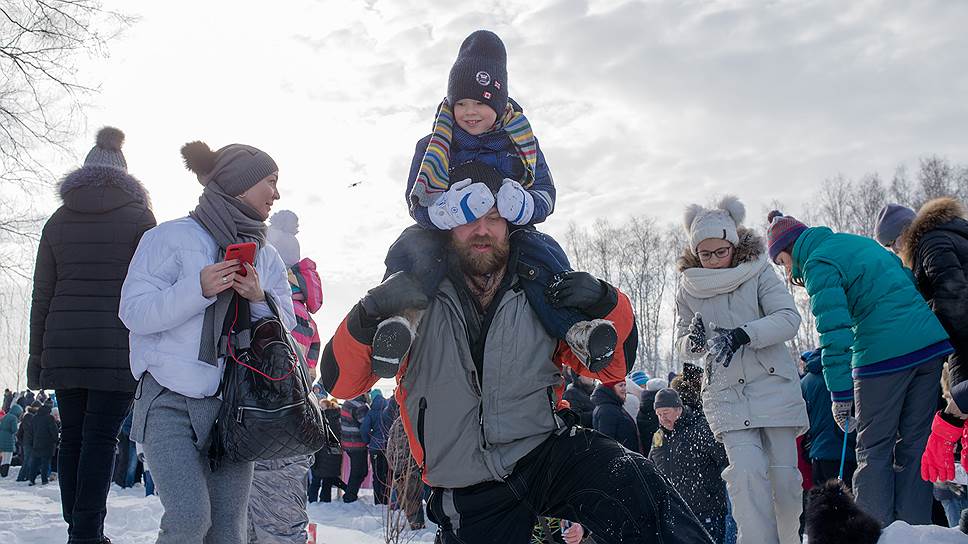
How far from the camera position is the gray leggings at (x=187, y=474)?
8.45 feet

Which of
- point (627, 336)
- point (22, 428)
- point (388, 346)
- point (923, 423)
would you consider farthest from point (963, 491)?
point (22, 428)

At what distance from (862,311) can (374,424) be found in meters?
9.46

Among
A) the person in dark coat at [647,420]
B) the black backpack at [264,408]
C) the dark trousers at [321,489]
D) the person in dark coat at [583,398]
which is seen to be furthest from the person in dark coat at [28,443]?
the black backpack at [264,408]

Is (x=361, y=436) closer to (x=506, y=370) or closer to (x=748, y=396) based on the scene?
(x=748, y=396)

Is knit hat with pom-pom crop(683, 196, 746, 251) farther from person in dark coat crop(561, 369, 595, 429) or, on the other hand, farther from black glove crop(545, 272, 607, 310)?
person in dark coat crop(561, 369, 595, 429)

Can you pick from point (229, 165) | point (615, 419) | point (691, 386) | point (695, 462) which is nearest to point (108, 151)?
point (229, 165)

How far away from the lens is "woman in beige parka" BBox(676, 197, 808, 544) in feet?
13.5

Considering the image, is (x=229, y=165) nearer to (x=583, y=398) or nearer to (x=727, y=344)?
(x=727, y=344)

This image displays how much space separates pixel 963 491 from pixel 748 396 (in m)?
2.33

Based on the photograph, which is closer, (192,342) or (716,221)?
(192,342)

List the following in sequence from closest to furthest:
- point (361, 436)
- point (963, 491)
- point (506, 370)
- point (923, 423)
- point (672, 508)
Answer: point (672, 508) < point (506, 370) < point (923, 423) < point (963, 491) < point (361, 436)

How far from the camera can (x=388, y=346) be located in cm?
226

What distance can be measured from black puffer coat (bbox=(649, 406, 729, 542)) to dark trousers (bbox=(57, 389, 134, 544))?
3.72 meters

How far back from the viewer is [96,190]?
12.6 ft
